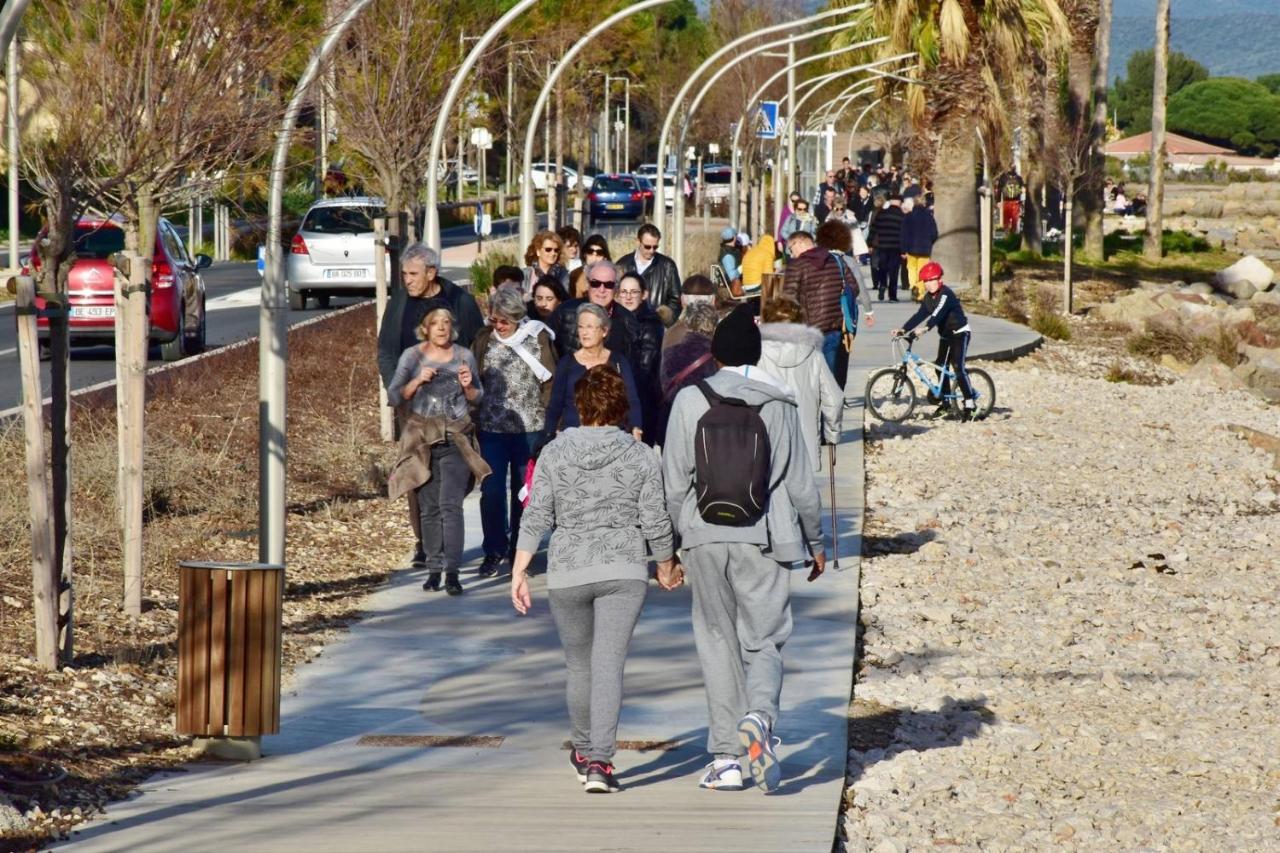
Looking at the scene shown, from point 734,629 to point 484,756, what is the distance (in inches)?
44.6

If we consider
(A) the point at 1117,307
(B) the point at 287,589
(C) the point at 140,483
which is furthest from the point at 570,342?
(A) the point at 1117,307

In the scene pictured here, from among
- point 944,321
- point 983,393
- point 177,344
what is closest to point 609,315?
point 944,321

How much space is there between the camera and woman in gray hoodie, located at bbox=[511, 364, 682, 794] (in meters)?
7.36

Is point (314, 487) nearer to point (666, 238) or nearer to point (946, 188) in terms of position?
point (946, 188)

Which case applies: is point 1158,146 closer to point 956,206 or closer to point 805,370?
point 956,206

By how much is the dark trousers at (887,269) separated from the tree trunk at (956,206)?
3.43 m

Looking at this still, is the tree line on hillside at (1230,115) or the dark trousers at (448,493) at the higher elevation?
the tree line on hillside at (1230,115)

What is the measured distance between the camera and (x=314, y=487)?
14773 millimetres

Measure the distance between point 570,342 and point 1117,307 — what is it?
82.0 feet

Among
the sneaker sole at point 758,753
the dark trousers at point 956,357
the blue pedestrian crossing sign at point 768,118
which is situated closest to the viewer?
the sneaker sole at point 758,753

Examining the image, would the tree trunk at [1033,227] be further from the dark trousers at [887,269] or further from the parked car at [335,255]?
the parked car at [335,255]

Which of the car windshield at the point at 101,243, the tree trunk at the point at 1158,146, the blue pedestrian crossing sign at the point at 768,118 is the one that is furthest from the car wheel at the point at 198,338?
the tree trunk at the point at 1158,146

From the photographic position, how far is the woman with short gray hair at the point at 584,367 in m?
10.2

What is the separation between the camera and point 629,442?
745 centimetres
